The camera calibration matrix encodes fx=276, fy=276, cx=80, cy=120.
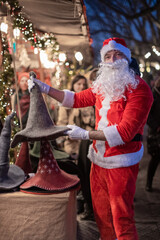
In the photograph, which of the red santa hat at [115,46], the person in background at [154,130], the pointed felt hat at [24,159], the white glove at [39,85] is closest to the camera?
the white glove at [39,85]

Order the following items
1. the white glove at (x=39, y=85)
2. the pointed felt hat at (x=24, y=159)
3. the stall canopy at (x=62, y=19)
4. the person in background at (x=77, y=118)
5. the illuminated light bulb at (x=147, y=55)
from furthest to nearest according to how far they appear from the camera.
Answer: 1. the illuminated light bulb at (x=147, y=55)
2. the person in background at (x=77, y=118)
3. the stall canopy at (x=62, y=19)
4. the pointed felt hat at (x=24, y=159)
5. the white glove at (x=39, y=85)

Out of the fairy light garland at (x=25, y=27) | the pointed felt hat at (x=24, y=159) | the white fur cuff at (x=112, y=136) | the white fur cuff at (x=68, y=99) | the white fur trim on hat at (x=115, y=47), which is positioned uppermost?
the fairy light garland at (x=25, y=27)

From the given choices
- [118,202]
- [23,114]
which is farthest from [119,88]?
[23,114]

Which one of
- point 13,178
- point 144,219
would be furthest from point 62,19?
point 144,219

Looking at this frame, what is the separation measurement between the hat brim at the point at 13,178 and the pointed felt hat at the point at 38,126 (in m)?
0.27

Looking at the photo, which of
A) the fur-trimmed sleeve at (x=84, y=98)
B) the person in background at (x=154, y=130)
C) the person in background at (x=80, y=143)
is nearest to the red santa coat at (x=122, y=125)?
the fur-trimmed sleeve at (x=84, y=98)

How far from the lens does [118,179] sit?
2.23 meters

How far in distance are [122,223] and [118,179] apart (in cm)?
34

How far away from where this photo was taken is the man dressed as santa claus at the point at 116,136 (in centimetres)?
216

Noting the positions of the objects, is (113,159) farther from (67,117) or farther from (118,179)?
(67,117)

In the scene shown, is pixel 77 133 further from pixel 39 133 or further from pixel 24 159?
pixel 24 159

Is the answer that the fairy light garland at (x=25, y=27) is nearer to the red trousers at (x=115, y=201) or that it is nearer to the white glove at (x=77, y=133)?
the white glove at (x=77, y=133)

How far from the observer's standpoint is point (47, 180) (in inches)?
85.3

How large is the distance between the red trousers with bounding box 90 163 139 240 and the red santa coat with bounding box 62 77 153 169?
82mm
